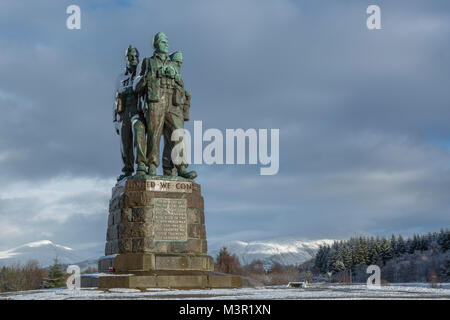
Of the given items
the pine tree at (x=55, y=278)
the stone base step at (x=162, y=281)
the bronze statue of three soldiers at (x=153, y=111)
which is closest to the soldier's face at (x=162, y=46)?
the bronze statue of three soldiers at (x=153, y=111)

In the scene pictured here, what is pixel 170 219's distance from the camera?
17891 millimetres

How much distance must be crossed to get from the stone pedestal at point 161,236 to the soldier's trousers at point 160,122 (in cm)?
99

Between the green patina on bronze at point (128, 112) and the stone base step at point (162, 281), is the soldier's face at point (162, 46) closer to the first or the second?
the green patina on bronze at point (128, 112)

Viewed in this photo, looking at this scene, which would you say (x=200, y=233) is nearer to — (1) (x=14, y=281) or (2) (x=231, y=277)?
(2) (x=231, y=277)

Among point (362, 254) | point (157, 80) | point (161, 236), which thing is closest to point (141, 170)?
point (161, 236)

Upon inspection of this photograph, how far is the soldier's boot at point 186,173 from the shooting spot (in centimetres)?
1900

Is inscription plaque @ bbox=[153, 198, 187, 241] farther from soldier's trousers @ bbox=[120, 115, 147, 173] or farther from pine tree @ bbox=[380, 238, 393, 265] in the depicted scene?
pine tree @ bbox=[380, 238, 393, 265]

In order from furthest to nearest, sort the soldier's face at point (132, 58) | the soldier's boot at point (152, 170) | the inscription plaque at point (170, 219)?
the soldier's face at point (132, 58) → the soldier's boot at point (152, 170) → the inscription plaque at point (170, 219)

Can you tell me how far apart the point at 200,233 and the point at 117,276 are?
10.6ft

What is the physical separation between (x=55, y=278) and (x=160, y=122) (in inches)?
1440

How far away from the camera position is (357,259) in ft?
274

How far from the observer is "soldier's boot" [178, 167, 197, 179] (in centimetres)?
1900
